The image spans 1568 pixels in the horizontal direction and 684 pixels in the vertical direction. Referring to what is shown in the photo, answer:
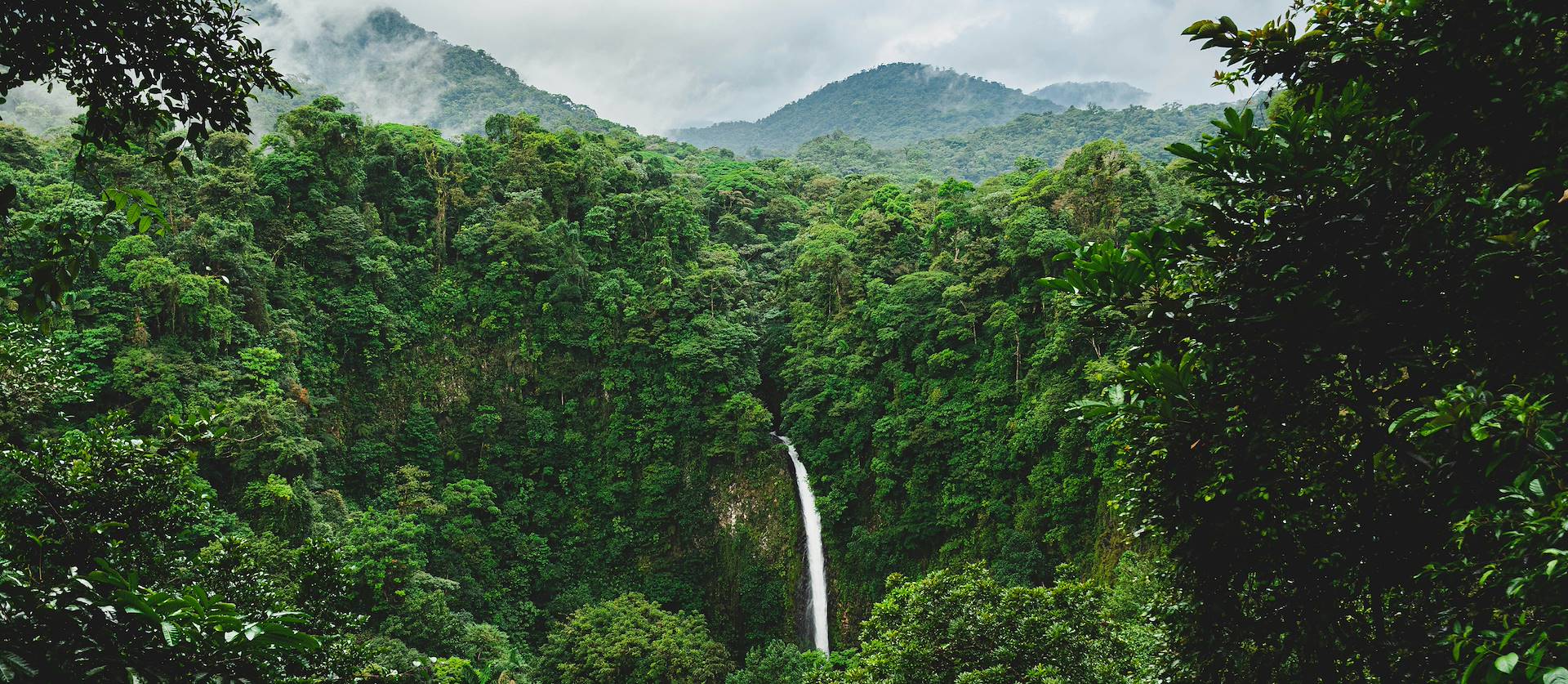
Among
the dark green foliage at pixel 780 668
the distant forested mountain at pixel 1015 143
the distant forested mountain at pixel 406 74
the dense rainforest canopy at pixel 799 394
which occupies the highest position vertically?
the distant forested mountain at pixel 406 74

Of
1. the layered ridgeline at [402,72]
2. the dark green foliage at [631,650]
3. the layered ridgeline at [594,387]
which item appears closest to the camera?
the layered ridgeline at [594,387]

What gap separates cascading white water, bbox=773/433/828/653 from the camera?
1748cm

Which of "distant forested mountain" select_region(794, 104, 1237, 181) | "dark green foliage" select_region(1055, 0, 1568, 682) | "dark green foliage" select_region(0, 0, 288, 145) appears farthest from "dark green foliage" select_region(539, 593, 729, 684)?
"distant forested mountain" select_region(794, 104, 1237, 181)

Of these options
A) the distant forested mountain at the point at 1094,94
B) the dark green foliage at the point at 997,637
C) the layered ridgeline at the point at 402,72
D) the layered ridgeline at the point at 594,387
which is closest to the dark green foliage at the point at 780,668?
the layered ridgeline at the point at 594,387

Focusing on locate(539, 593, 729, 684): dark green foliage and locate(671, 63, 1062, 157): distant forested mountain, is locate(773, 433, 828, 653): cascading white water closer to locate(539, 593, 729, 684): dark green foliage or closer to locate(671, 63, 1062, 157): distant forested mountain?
locate(539, 593, 729, 684): dark green foliage

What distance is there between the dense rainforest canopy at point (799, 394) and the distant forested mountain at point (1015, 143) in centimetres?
2014

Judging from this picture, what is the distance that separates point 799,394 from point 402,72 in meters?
51.9

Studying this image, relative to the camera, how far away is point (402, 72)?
191 ft

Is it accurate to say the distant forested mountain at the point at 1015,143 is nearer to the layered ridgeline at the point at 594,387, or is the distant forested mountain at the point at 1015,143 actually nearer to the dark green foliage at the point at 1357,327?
the layered ridgeline at the point at 594,387

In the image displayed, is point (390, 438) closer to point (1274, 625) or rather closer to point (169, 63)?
point (169, 63)

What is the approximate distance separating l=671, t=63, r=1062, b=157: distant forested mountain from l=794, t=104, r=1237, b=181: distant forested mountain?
2406 centimetres

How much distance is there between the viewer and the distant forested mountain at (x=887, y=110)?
87.6m

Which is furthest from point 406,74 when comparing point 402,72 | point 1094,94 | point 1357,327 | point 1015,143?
point 1094,94

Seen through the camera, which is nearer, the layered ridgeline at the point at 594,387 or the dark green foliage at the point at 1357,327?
the dark green foliage at the point at 1357,327
